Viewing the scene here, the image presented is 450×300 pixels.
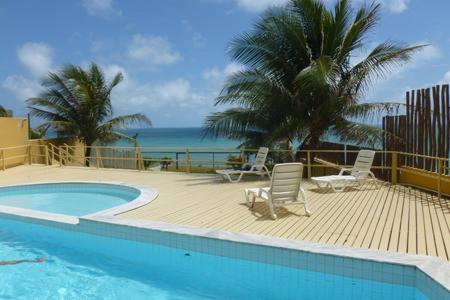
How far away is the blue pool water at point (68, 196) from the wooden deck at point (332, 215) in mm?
1336

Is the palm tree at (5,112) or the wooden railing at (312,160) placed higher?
the palm tree at (5,112)

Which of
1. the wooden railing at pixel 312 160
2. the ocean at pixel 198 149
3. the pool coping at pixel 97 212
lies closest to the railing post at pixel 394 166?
the wooden railing at pixel 312 160

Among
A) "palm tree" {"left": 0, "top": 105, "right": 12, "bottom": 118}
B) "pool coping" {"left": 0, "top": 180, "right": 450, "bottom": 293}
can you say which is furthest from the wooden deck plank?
"palm tree" {"left": 0, "top": 105, "right": 12, "bottom": 118}

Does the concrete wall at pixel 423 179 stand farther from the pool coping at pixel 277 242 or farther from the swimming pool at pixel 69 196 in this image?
the swimming pool at pixel 69 196

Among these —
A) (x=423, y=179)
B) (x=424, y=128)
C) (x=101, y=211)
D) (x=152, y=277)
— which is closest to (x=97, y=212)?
(x=101, y=211)

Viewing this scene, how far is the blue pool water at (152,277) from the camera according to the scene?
4555 mm

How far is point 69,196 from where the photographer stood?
10625 millimetres

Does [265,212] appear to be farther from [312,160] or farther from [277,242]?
[312,160]

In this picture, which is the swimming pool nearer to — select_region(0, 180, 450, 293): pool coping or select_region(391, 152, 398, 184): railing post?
select_region(0, 180, 450, 293): pool coping

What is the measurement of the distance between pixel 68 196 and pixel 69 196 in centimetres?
3

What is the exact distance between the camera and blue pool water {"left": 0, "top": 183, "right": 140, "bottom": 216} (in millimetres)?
9230

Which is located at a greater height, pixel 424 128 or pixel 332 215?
pixel 424 128

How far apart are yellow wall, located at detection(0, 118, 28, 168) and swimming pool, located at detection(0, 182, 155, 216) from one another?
5.02 meters

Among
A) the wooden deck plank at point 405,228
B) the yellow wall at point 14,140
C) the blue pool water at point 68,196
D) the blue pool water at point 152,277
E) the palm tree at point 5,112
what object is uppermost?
the palm tree at point 5,112
